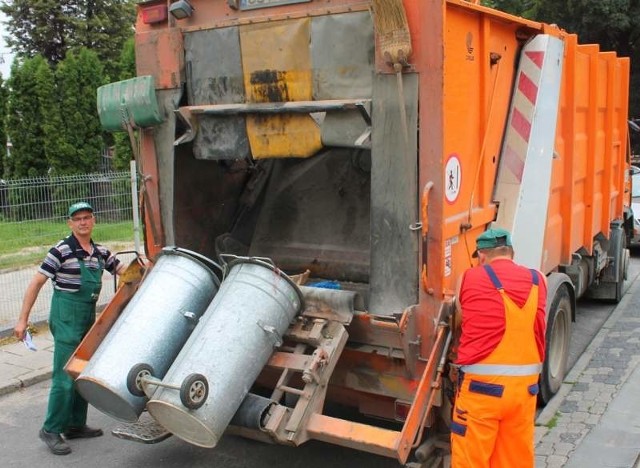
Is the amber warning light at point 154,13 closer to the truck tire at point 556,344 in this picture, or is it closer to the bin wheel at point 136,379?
the bin wheel at point 136,379

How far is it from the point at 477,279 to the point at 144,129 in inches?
91.2

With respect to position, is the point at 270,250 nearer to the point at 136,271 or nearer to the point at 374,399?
the point at 136,271

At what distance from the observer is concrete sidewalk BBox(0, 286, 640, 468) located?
3.94m

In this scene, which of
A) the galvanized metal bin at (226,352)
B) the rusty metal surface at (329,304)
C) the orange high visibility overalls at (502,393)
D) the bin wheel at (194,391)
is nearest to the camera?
the bin wheel at (194,391)

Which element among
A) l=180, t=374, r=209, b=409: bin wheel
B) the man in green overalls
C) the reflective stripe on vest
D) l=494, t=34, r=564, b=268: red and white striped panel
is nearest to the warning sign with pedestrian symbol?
l=494, t=34, r=564, b=268: red and white striped panel

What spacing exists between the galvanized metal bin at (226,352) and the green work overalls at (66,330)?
134 centimetres

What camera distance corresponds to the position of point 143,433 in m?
3.74

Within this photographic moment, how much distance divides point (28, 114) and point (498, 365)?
1455 cm

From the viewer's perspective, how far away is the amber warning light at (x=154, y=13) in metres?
4.14

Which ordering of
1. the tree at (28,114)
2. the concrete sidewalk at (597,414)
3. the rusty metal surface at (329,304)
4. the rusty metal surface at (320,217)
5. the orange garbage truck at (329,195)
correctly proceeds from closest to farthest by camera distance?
the orange garbage truck at (329,195) < the rusty metal surface at (329,304) < the concrete sidewalk at (597,414) < the rusty metal surface at (320,217) < the tree at (28,114)

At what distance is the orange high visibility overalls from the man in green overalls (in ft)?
8.12

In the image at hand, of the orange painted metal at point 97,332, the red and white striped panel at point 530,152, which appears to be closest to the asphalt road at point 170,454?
the orange painted metal at point 97,332

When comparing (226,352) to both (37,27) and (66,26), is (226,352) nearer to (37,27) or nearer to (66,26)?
(66,26)

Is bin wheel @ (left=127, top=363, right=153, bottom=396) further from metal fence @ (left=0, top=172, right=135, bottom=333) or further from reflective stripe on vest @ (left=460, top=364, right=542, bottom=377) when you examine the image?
metal fence @ (left=0, top=172, right=135, bottom=333)
